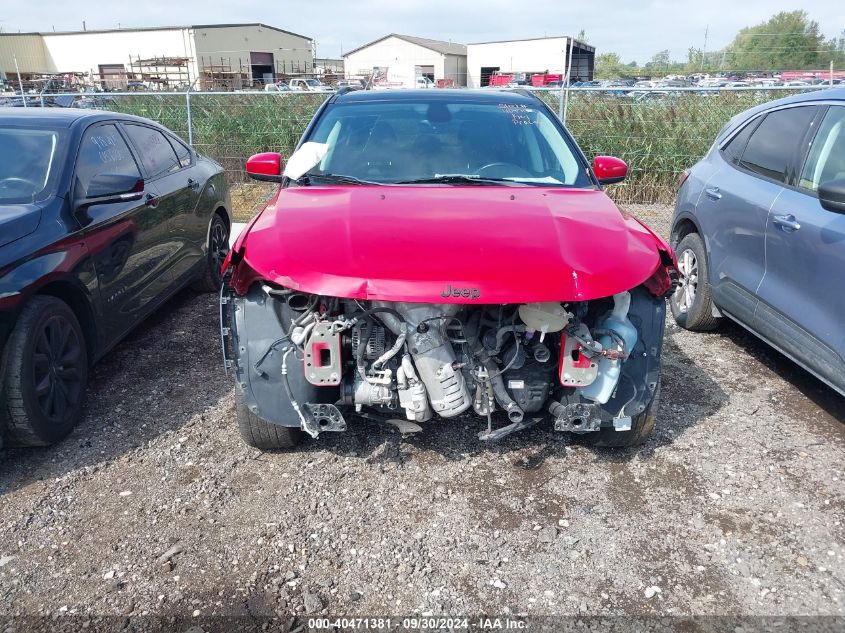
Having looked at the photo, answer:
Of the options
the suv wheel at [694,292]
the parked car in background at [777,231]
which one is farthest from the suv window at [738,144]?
the suv wheel at [694,292]

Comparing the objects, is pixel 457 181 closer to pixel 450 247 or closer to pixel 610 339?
pixel 450 247

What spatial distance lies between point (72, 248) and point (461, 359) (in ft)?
7.23

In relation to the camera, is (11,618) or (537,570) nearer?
(11,618)

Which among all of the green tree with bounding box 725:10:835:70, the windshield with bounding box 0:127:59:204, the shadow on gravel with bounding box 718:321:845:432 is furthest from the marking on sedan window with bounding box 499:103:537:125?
the green tree with bounding box 725:10:835:70

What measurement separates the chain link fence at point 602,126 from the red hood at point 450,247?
21.1ft

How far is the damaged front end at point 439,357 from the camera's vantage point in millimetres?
2719

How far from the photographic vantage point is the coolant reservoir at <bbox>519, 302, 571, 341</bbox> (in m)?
2.65

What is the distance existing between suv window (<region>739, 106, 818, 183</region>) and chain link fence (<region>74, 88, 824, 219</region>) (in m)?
4.89

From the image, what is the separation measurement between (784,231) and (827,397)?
44.7 inches

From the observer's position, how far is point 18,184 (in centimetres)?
360

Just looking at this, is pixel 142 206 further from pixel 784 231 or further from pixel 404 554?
pixel 784 231

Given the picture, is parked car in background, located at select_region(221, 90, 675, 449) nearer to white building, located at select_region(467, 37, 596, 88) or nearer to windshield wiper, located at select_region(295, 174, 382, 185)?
windshield wiper, located at select_region(295, 174, 382, 185)

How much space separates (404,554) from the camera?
2643mm

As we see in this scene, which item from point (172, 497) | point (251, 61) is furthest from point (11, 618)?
point (251, 61)
